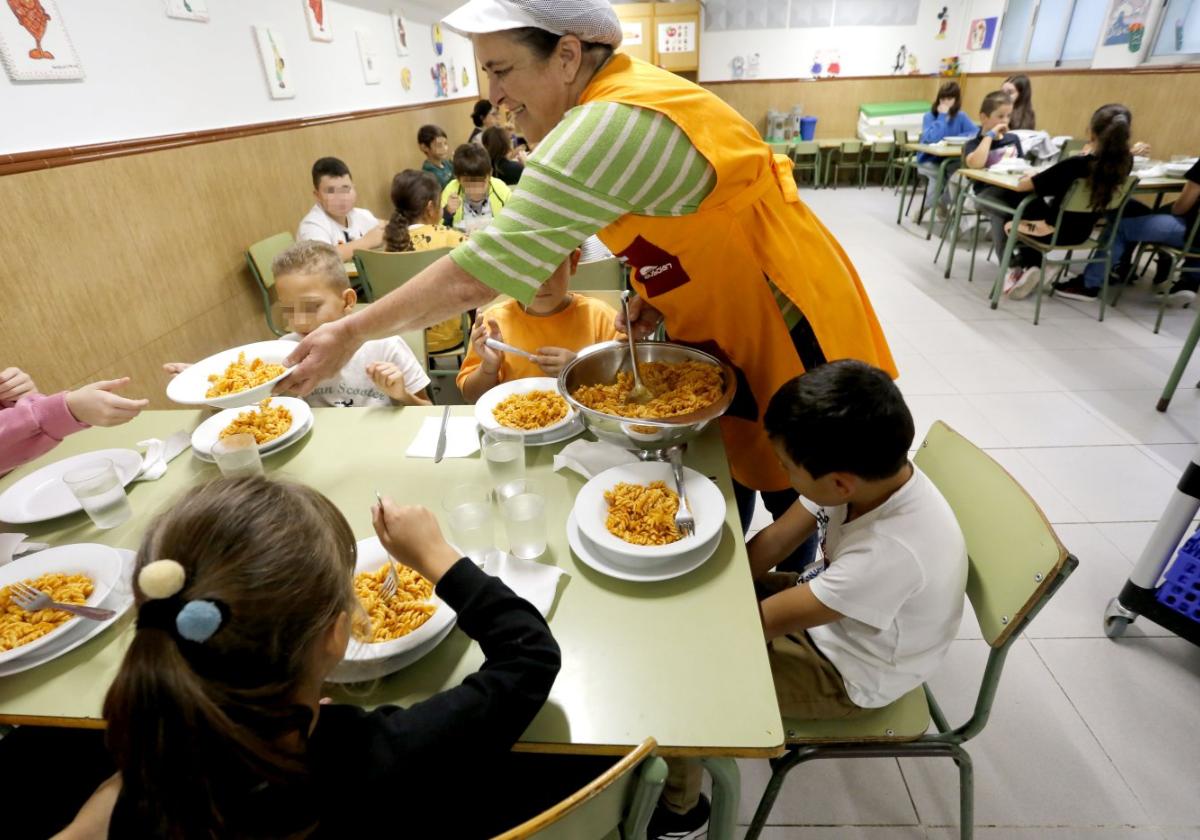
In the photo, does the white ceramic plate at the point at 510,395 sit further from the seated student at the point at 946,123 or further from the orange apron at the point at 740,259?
the seated student at the point at 946,123

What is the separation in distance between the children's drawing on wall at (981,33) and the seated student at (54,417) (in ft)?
34.8

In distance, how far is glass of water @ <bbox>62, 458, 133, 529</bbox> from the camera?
119cm

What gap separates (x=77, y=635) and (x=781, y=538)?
135 centimetres

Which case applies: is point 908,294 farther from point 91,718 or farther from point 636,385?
point 91,718

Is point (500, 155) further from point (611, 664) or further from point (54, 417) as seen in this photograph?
point (611, 664)

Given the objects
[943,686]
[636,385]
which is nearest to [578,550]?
[636,385]

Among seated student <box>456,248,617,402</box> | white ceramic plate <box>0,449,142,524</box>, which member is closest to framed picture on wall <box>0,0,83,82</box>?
white ceramic plate <box>0,449,142,524</box>

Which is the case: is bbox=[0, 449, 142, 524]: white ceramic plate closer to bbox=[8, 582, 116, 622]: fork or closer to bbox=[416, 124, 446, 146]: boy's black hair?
bbox=[8, 582, 116, 622]: fork

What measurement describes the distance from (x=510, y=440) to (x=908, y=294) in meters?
4.49

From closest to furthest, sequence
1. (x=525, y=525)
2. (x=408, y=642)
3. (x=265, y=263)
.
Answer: (x=408, y=642) → (x=525, y=525) → (x=265, y=263)

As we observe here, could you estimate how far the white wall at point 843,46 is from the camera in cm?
896

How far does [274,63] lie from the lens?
12.5 ft

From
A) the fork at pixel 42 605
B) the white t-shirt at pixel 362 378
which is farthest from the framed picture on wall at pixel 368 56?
the fork at pixel 42 605

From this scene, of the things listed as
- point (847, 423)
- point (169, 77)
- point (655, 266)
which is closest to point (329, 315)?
point (655, 266)
